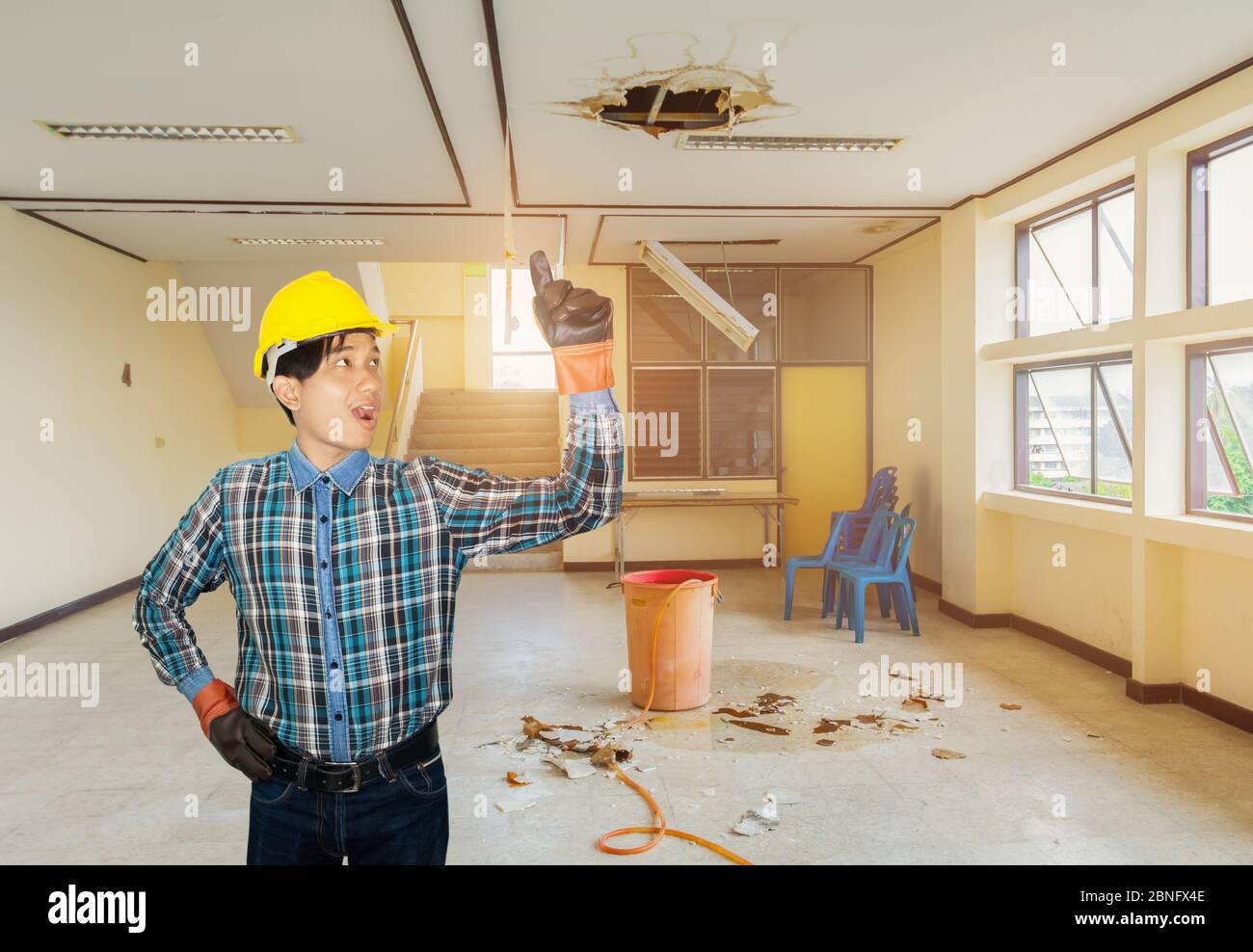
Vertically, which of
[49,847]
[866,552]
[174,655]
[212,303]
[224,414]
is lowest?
[49,847]

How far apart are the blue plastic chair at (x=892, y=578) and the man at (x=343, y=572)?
4.51 metres

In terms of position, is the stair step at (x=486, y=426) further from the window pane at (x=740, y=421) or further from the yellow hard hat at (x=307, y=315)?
the yellow hard hat at (x=307, y=315)

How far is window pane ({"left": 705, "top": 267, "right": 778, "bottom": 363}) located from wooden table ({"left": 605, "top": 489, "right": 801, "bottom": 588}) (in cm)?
140

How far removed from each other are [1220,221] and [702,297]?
321 centimetres

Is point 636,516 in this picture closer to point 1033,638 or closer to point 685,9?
point 1033,638

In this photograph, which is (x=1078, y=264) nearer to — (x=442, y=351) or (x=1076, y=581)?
(x=1076, y=581)

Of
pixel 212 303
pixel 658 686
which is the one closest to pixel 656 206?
pixel 658 686

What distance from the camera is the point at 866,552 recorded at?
649 centimetres

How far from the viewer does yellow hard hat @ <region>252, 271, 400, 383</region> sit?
1.52 m

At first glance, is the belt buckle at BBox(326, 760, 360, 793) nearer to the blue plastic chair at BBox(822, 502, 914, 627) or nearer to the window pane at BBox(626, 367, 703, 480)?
the blue plastic chair at BBox(822, 502, 914, 627)

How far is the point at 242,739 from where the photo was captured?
4.89ft

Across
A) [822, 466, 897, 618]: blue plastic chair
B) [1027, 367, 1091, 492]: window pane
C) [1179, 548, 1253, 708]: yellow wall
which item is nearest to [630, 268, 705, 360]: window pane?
[822, 466, 897, 618]: blue plastic chair

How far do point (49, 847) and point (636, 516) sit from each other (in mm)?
6095

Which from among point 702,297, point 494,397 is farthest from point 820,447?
point 494,397
